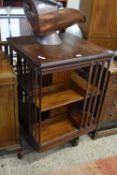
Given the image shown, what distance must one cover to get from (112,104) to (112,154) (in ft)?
1.35

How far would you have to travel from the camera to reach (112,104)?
165 centimetres

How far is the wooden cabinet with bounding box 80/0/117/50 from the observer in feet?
7.90

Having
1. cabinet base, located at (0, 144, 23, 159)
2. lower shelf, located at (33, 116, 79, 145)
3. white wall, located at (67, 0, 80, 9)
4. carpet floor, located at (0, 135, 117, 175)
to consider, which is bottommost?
carpet floor, located at (0, 135, 117, 175)

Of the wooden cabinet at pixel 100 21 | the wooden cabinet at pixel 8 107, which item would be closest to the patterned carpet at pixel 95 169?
the wooden cabinet at pixel 8 107

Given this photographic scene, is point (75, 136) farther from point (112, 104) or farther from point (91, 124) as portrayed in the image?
point (112, 104)

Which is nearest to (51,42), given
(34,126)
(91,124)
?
(34,126)

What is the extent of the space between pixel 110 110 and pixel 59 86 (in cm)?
50

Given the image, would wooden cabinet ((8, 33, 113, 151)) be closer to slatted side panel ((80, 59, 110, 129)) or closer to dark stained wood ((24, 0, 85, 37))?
slatted side panel ((80, 59, 110, 129))

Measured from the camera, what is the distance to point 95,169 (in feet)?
4.88

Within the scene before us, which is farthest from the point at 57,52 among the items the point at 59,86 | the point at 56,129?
the point at 56,129

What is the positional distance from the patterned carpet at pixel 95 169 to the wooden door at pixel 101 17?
1621mm

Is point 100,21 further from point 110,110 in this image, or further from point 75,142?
point 75,142

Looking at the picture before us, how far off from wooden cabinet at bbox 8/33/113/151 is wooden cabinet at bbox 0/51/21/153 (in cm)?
12

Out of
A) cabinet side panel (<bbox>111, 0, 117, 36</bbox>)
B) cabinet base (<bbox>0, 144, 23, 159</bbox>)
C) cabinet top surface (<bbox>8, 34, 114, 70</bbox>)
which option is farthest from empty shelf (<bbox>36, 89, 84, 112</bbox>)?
cabinet side panel (<bbox>111, 0, 117, 36</bbox>)
